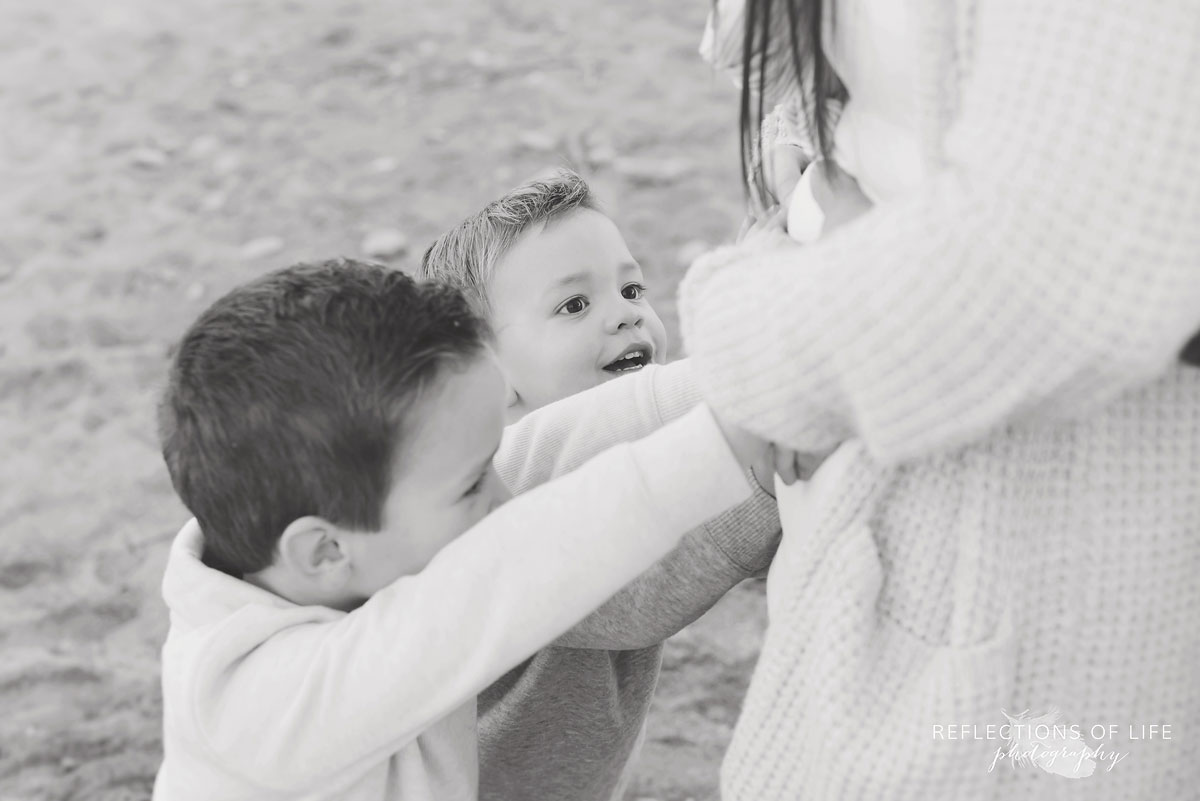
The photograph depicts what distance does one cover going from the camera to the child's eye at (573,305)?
1.96 m

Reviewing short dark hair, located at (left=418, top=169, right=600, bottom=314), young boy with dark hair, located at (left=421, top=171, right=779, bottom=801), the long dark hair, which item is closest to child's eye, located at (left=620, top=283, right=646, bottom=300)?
young boy with dark hair, located at (left=421, top=171, right=779, bottom=801)

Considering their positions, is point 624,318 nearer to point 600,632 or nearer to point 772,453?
point 600,632

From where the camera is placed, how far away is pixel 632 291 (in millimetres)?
2057

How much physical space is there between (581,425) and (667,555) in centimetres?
20

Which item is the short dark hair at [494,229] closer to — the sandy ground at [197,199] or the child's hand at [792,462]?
the child's hand at [792,462]

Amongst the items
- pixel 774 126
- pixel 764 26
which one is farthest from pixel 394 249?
pixel 764 26

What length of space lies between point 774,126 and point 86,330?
8.87 ft

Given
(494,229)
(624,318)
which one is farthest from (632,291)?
(494,229)

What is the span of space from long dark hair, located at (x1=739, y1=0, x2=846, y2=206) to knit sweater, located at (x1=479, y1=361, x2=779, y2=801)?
0.39 meters

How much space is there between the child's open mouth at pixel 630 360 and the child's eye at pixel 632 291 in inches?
3.5

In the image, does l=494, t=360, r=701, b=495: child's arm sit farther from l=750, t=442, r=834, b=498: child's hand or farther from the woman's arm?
the woman's arm

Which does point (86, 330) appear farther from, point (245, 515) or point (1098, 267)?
point (1098, 267)

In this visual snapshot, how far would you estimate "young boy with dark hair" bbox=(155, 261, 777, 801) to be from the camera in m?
1.22

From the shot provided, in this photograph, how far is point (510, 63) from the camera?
193 inches
